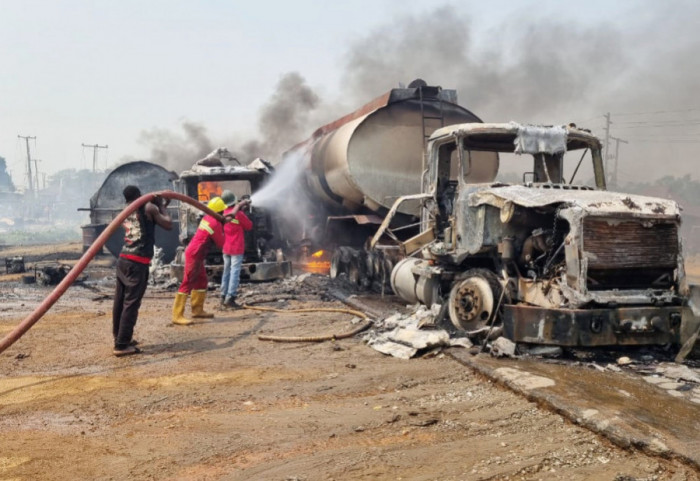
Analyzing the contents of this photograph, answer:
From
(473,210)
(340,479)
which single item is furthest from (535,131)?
(340,479)

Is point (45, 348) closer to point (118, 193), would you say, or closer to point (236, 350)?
point (236, 350)

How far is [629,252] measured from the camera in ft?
16.7

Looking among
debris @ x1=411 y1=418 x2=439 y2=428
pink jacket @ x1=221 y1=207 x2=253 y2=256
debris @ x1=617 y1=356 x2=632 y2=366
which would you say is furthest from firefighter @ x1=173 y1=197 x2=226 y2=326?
debris @ x1=617 y1=356 x2=632 y2=366

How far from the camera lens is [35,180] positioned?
81.7 m

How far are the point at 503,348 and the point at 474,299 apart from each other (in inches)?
32.7

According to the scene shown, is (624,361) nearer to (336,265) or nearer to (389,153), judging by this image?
(389,153)

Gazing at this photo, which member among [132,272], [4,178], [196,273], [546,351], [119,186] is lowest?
[546,351]

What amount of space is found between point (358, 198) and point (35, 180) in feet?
283

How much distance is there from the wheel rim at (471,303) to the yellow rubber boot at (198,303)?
139 inches

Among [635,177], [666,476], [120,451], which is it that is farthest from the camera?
[635,177]

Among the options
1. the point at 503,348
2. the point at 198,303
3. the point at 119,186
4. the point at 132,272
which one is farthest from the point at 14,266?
the point at 503,348

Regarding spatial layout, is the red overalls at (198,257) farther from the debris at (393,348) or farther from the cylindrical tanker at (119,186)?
the cylindrical tanker at (119,186)

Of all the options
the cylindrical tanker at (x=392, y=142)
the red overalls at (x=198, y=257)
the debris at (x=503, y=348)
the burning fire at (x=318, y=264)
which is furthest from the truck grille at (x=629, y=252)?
the burning fire at (x=318, y=264)

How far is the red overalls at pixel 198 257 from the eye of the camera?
741 centimetres
